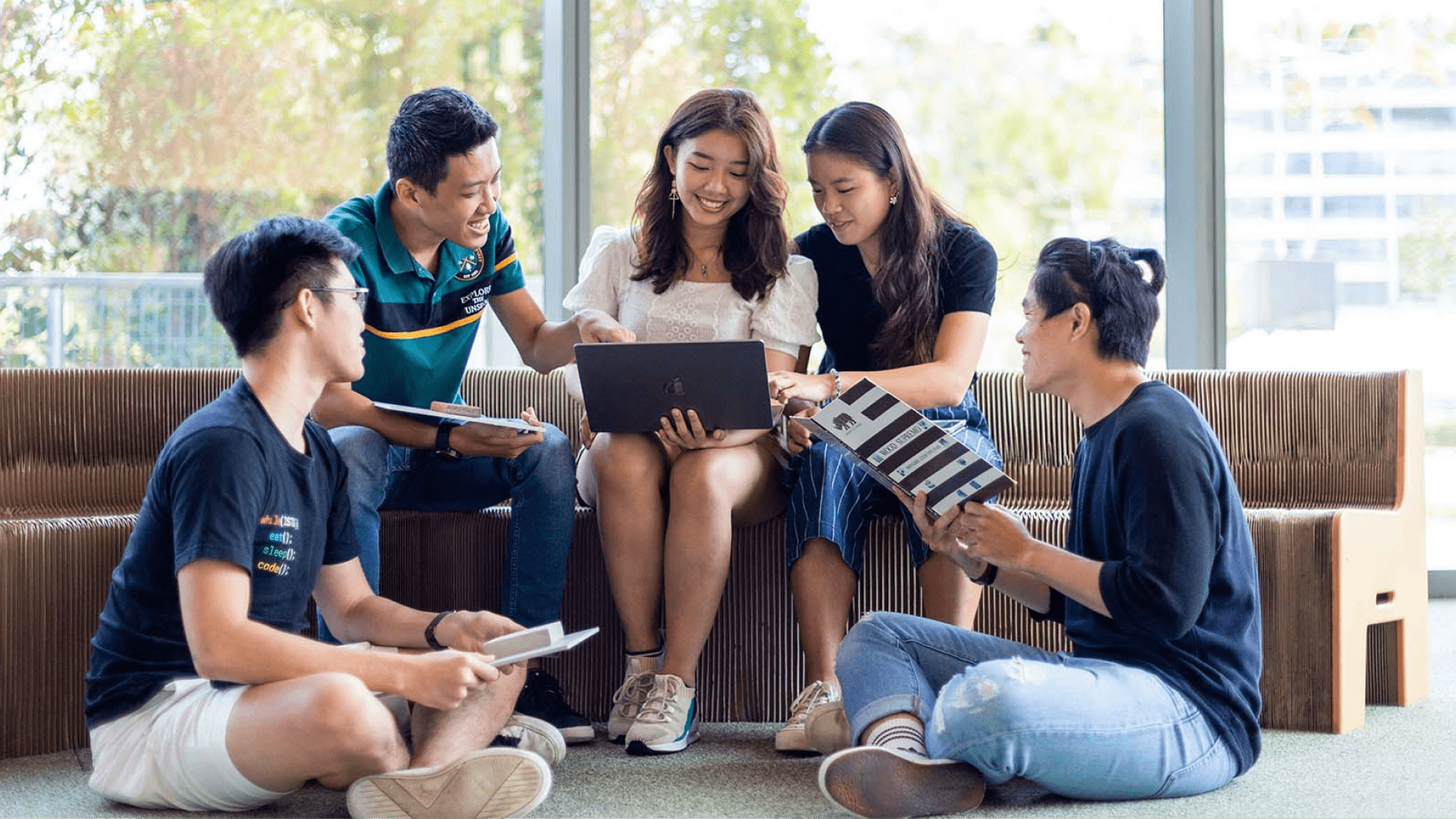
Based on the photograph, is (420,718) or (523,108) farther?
(523,108)

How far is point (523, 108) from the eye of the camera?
371cm

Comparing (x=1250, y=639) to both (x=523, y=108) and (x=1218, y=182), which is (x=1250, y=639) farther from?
(x=523, y=108)

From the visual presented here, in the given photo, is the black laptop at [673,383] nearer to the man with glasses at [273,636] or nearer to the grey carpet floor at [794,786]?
the man with glasses at [273,636]

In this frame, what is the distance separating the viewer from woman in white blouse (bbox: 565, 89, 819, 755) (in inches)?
84.4

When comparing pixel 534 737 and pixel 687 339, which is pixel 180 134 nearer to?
pixel 687 339

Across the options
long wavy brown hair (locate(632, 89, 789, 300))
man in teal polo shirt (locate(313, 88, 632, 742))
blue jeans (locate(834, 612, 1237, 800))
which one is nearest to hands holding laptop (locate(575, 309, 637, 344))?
man in teal polo shirt (locate(313, 88, 632, 742))

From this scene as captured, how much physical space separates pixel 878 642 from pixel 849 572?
317mm

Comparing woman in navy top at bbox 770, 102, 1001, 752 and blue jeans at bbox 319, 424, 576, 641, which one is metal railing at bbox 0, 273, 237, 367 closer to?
blue jeans at bbox 319, 424, 576, 641

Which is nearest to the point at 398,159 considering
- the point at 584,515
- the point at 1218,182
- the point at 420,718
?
the point at 584,515

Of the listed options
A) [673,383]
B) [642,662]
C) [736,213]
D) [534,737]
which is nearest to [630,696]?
[642,662]

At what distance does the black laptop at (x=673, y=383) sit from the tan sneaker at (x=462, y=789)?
0.63 meters

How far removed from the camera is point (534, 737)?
1960 mm

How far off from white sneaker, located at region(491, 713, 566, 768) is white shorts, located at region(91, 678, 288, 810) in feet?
1.04

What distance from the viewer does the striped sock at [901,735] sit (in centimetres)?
173
